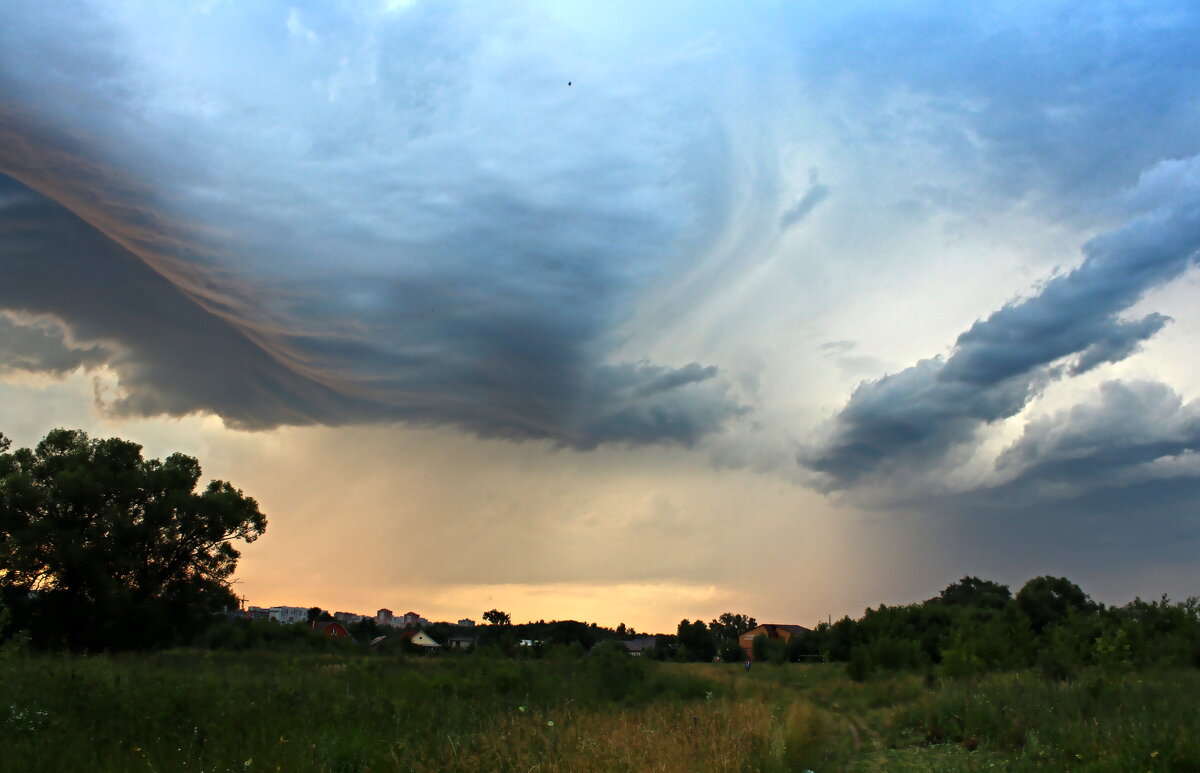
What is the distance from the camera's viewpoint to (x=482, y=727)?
13289 mm

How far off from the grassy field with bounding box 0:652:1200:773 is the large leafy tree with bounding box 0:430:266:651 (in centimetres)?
2731

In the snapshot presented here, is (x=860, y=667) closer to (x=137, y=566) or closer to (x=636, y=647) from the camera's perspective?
(x=636, y=647)

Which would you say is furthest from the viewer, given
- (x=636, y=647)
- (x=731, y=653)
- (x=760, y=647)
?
(x=760, y=647)

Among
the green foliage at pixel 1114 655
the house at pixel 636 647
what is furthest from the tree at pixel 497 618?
the green foliage at pixel 1114 655

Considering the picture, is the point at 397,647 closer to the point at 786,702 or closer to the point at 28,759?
the point at 786,702

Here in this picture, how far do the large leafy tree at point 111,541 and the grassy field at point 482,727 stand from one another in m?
27.3

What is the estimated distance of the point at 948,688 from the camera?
22328 millimetres

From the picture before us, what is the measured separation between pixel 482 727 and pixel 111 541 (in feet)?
126

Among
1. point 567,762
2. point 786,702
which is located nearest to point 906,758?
point 567,762

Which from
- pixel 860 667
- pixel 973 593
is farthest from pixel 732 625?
pixel 860 667

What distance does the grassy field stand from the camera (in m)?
10.6

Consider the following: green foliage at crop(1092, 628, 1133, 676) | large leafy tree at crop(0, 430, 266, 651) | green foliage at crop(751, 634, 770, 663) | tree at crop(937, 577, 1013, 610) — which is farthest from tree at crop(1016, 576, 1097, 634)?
large leafy tree at crop(0, 430, 266, 651)

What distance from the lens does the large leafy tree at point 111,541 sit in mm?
40469

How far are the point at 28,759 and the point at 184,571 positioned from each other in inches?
1620
